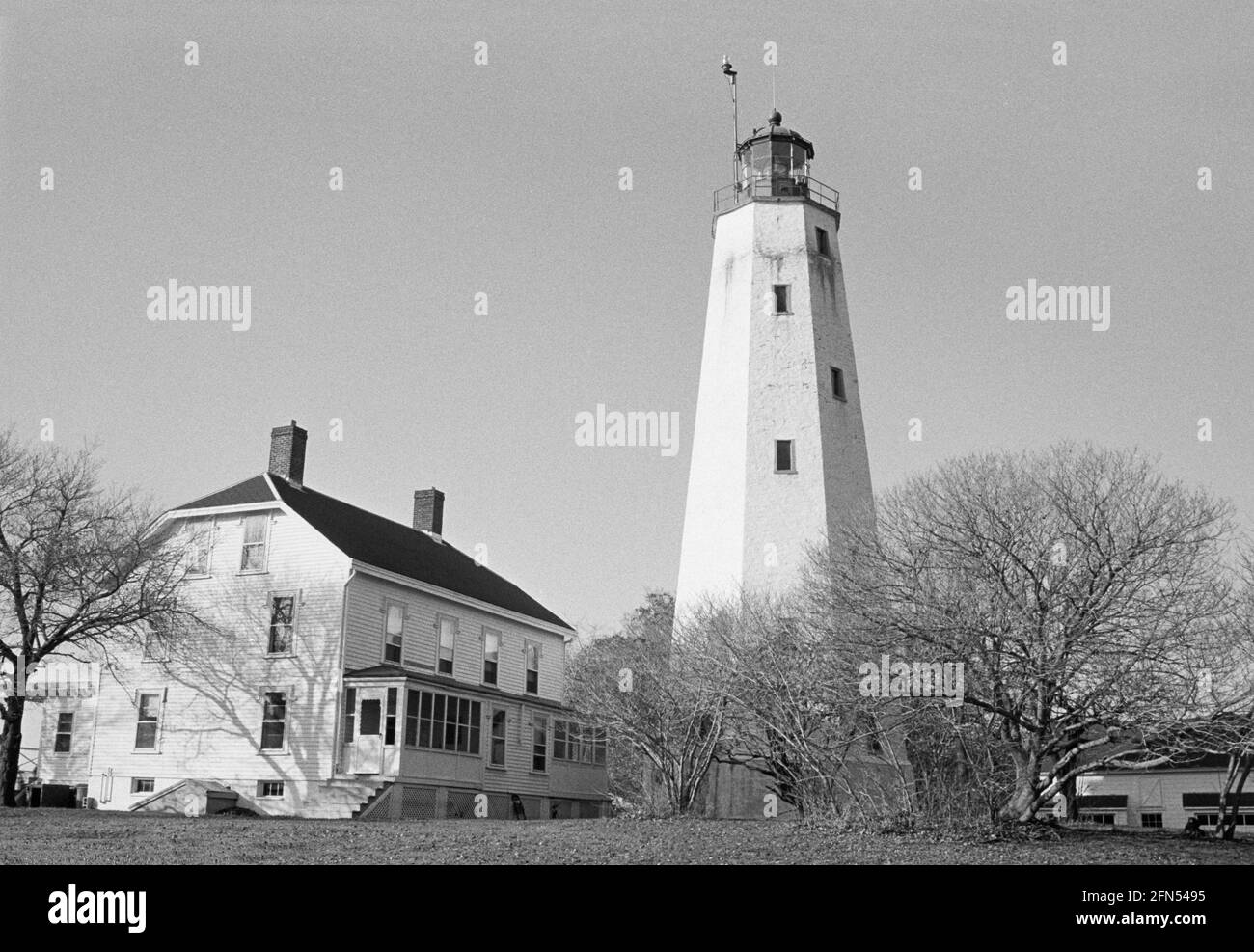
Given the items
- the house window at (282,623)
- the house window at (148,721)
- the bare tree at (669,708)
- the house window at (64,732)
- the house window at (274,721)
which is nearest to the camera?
the bare tree at (669,708)

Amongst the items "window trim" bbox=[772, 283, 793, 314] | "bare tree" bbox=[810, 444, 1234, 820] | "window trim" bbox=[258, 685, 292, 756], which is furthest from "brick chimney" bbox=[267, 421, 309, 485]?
"bare tree" bbox=[810, 444, 1234, 820]

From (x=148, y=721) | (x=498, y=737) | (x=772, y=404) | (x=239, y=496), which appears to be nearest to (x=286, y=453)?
(x=239, y=496)

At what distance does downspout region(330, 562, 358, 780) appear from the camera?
30094 mm

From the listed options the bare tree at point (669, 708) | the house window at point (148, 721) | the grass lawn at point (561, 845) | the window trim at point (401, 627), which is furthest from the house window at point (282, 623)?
Result: the grass lawn at point (561, 845)

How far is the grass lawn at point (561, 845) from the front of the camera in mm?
16906

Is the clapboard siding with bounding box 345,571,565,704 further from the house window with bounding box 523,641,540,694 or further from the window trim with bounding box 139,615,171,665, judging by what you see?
the window trim with bounding box 139,615,171,665

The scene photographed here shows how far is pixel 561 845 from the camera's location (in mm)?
18094

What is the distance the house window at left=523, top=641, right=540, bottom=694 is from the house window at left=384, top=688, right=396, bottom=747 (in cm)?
877

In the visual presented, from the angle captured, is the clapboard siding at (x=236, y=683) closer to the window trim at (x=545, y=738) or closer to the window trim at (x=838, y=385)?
the window trim at (x=545, y=738)

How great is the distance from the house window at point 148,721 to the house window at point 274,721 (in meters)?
3.14
